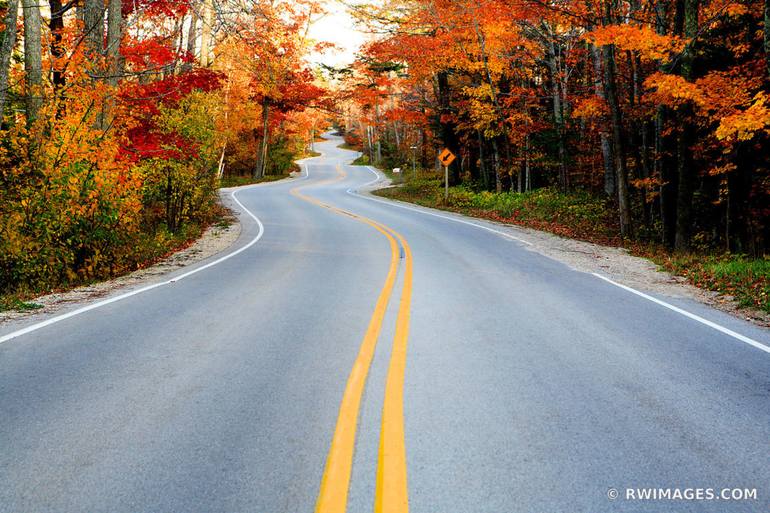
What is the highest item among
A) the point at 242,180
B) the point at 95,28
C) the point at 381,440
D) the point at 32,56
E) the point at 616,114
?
the point at 95,28

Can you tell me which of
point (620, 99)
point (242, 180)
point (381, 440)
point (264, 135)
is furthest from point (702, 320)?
point (242, 180)

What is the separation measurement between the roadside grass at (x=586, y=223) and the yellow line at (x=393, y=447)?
5.93 meters

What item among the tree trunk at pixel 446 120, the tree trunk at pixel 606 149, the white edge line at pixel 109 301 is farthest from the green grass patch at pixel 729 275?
the tree trunk at pixel 446 120

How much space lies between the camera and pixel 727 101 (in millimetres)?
11734

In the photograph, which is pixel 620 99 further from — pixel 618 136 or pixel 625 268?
pixel 625 268

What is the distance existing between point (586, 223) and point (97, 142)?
1553 centimetres

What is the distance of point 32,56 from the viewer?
411 inches

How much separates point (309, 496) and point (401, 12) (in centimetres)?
2591

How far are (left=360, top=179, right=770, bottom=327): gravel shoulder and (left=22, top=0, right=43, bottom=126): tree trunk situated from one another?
11.4 m

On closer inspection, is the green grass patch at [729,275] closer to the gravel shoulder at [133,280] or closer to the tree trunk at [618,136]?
the tree trunk at [618,136]

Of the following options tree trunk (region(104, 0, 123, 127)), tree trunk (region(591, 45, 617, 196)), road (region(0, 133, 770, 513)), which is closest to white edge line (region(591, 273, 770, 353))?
road (region(0, 133, 770, 513))

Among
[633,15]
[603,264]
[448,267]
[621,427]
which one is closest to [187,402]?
[621,427]

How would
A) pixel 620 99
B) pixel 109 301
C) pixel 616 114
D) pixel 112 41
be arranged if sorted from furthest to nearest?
pixel 620 99
pixel 616 114
pixel 112 41
pixel 109 301

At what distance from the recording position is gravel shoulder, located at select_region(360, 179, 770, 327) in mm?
7840
